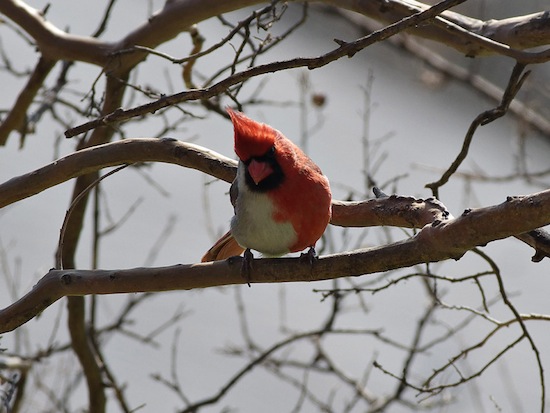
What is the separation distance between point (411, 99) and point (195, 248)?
2.37 meters

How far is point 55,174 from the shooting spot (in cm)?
226

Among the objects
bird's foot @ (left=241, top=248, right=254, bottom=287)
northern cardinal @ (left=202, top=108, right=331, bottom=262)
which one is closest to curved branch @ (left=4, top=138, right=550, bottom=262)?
northern cardinal @ (left=202, top=108, right=331, bottom=262)

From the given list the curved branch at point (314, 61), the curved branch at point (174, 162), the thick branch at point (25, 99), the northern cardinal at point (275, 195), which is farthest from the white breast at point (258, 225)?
the thick branch at point (25, 99)

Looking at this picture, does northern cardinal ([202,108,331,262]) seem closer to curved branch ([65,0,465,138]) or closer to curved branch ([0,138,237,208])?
curved branch ([0,138,237,208])

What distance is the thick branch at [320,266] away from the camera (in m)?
1.70

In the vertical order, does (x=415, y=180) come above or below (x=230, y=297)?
above

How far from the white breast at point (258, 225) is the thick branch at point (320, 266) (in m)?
0.17

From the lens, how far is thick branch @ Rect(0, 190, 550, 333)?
1.70 meters

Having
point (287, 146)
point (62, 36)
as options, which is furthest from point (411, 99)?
point (287, 146)

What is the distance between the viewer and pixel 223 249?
2520 mm

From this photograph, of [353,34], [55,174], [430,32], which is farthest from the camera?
[353,34]

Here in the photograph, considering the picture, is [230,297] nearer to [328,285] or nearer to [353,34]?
[328,285]

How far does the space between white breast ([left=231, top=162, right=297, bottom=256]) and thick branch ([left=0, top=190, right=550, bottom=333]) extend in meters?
0.17

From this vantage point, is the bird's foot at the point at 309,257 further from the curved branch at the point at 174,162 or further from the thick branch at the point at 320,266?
the curved branch at the point at 174,162
